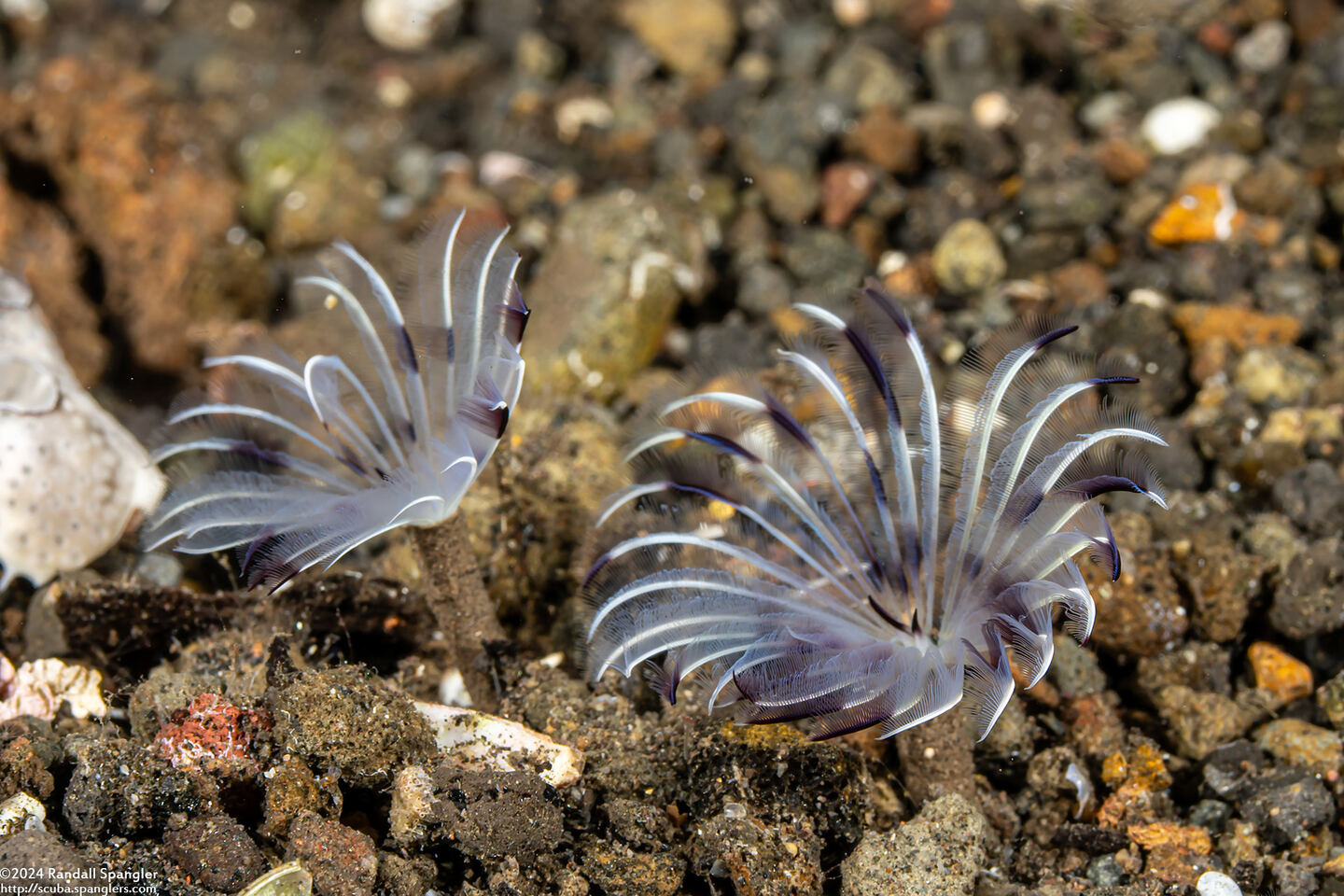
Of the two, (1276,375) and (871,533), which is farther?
(1276,375)

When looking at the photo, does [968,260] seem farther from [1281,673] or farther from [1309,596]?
[1281,673]

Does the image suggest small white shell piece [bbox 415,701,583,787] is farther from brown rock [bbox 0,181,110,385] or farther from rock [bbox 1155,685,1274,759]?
brown rock [bbox 0,181,110,385]

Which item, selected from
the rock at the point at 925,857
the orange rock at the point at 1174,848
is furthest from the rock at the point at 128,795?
the orange rock at the point at 1174,848

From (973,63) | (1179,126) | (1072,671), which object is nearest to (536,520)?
(1072,671)

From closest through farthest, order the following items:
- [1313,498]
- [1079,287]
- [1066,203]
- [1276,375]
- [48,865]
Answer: [48,865], [1313,498], [1276,375], [1079,287], [1066,203]

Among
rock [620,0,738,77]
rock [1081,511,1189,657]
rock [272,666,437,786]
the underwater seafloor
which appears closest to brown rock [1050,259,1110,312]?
the underwater seafloor

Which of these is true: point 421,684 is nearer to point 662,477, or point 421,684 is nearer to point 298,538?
point 298,538

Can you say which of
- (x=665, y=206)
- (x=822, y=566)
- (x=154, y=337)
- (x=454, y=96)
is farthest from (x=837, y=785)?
(x=454, y=96)
